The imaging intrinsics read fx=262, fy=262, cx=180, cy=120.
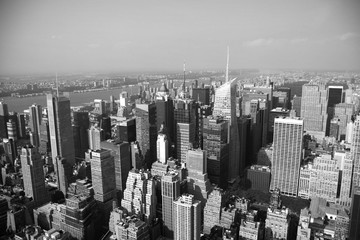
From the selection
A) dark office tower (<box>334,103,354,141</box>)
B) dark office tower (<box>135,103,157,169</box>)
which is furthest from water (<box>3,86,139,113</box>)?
dark office tower (<box>334,103,354,141</box>)

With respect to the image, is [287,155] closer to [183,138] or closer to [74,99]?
[183,138]

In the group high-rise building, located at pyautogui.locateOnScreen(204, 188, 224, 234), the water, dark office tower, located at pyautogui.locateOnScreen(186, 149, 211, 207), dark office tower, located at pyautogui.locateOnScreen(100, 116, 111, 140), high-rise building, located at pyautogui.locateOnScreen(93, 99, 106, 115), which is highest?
the water

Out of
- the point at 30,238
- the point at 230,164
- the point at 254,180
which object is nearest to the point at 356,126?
the point at 254,180

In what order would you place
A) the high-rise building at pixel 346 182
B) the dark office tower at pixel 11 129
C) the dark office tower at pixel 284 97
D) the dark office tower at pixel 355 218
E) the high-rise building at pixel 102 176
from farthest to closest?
the dark office tower at pixel 284 97, the dark office tower at pixel 11 129, the high-rise building at pixel 346 182, the high-rise building at pixel 102 176, the dark office tower at pixel 355 218

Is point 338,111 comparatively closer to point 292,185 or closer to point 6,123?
point 292,185

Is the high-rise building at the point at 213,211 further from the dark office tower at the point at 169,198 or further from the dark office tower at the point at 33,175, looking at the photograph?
the dark office tower at the point at 33,175

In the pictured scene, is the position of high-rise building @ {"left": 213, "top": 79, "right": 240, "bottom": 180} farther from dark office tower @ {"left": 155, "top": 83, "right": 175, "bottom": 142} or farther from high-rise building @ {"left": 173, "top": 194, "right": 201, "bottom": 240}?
high-rise building @ {"left": 173, "top": 194, "right": 201, "bottom": 240}

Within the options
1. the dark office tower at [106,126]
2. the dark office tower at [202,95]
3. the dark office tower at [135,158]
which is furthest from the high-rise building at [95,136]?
the dark office tower at [202,95]
